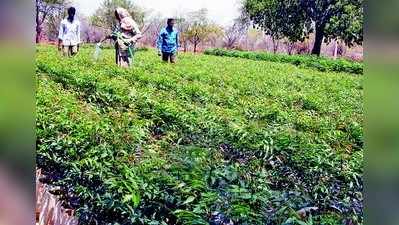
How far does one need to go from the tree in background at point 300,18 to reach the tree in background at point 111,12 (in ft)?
1.94

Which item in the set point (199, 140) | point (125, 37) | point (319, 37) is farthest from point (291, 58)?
point (125, 37)

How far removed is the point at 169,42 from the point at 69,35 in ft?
1.84

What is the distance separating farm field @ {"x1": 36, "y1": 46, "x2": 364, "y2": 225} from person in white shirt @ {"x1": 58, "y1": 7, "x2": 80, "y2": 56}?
6 cm

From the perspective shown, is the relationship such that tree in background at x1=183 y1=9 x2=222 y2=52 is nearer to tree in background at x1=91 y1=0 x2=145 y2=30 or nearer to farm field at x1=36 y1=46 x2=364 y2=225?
farm field at x1=36 y1=46 x2=364 y2=225

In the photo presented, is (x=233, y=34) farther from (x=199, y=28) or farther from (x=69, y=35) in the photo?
(x=69, y=35)

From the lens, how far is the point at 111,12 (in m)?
2.92

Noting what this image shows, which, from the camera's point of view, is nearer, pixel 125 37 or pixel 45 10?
pixel 45 10

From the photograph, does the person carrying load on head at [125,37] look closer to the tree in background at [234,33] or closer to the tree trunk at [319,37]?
the tree in background at [234,33]

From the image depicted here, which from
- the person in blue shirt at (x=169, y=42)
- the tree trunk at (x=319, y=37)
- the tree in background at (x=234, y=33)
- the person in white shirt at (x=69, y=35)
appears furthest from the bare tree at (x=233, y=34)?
the person in white shirt at (x=69, y=35)

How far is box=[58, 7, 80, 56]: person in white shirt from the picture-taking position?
114 inches

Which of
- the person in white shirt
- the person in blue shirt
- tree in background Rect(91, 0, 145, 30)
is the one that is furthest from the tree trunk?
the person in white shirt

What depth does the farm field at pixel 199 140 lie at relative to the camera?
2.80 meters
